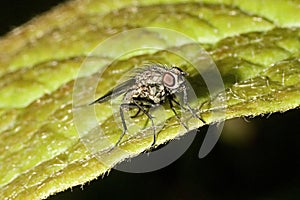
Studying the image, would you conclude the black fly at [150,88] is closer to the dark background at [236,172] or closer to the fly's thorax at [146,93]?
the fly's thorax at [146,93]

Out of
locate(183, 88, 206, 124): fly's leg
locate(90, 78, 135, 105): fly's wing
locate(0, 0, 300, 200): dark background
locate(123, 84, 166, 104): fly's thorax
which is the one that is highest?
locate(90, 78, 135, 105): fly's wing

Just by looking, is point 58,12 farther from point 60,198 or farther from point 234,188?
point 234,188

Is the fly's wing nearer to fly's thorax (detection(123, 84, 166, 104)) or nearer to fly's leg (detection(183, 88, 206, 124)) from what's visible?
fly's thorax (detection(123, 84, 166, 104))

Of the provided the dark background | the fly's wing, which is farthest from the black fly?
the dark background

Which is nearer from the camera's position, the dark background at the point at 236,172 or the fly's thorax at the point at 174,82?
the fly's thorax at the point at 174,82

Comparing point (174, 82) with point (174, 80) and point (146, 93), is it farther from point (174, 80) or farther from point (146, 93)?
point (146, 93)

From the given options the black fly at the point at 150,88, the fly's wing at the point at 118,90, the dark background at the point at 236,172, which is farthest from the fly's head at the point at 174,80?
the dark background at the point at 236,172

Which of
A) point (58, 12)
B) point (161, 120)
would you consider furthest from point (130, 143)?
point (58, 12)

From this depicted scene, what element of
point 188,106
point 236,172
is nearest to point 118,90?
point 188,106
